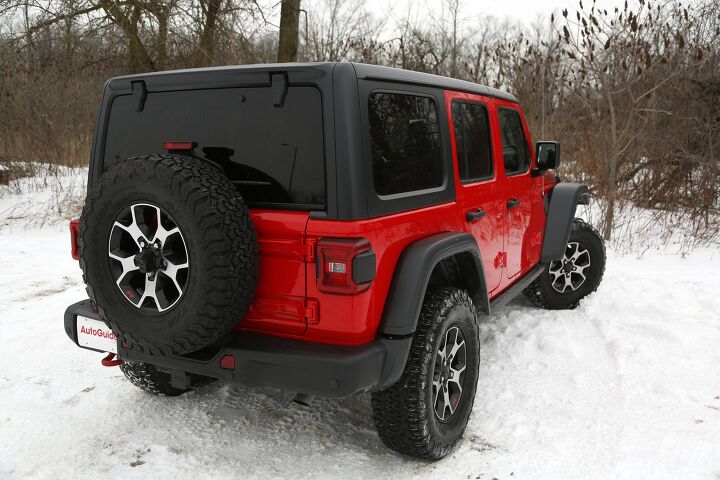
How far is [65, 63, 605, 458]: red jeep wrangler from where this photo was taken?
7.54 ft

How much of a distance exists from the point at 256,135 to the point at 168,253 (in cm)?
62

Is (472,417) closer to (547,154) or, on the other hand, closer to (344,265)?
(344,265)

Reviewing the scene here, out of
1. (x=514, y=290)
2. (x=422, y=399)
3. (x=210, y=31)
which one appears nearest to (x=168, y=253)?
(x=422, y=399)

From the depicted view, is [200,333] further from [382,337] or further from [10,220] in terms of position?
[10,220]

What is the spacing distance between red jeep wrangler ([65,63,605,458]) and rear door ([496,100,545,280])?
1144mm

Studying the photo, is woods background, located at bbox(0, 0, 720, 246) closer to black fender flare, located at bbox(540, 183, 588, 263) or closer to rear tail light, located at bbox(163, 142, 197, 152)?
black fender flare, located at bbox(540, 183, 588, 263)

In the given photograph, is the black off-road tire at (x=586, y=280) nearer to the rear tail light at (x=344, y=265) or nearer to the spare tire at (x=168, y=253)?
the rear tail light at (x=344, y=265)

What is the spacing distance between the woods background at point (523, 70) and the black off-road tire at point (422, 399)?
5.52 m

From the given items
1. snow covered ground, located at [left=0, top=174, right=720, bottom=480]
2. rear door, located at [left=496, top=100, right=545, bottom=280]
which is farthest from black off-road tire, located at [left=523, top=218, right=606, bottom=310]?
rear door, located at [left=496, top=100, right=545, bottom=280]

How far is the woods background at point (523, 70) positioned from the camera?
311 inches

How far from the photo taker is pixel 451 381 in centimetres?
296

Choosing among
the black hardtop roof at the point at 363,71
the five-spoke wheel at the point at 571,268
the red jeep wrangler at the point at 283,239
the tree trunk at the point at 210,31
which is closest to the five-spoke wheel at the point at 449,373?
the red jeep wrangler at the point at 283,239

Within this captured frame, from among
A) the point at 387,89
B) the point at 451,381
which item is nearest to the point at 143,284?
the point at 387,89

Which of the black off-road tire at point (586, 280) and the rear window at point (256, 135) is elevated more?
the rear window at point (256, 135)
